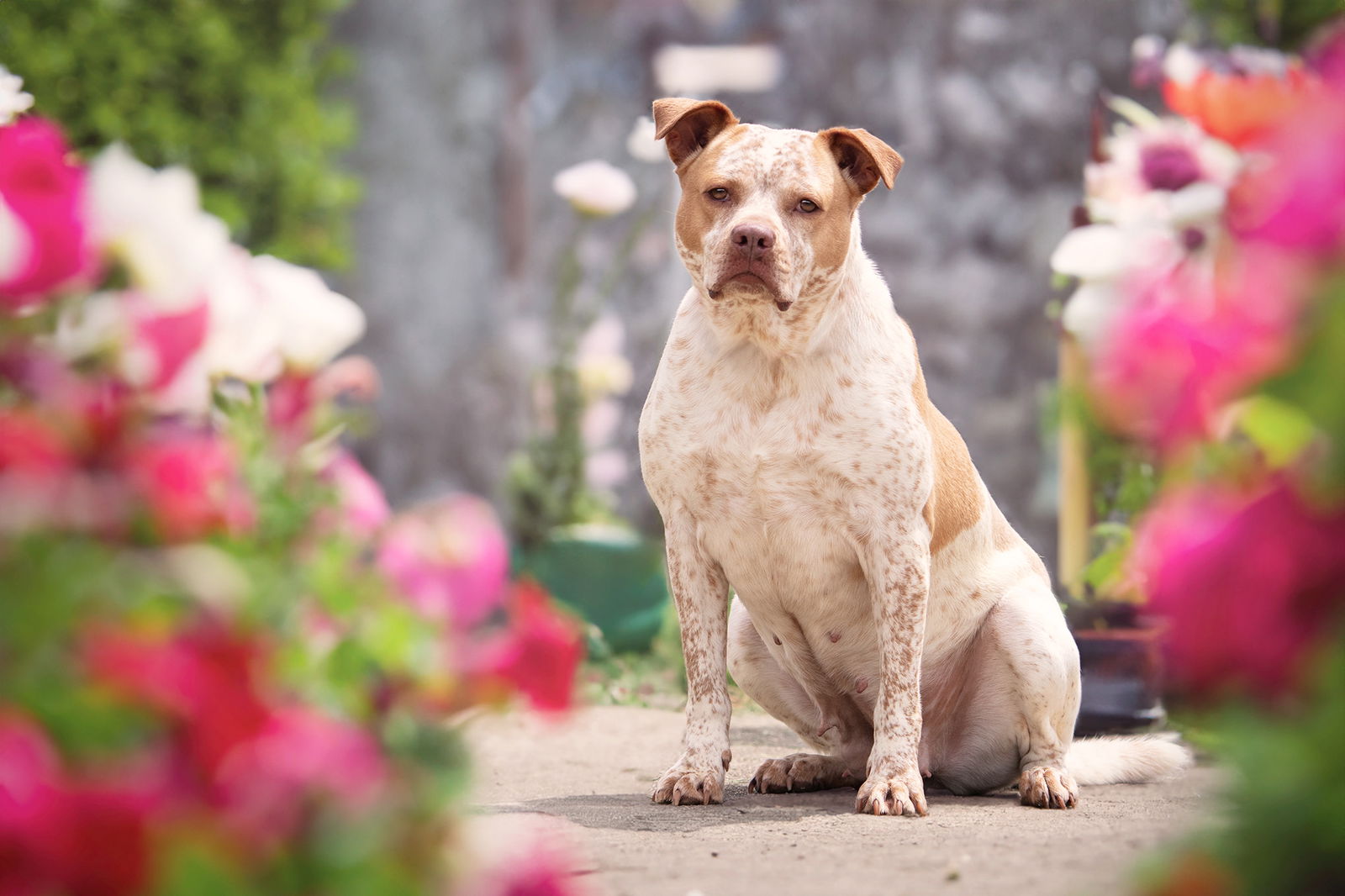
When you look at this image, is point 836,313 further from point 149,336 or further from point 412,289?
point 412,289

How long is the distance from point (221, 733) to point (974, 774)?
9.42 ft

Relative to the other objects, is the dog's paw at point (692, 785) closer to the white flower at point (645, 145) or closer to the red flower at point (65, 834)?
the red flower at point (65, 834)

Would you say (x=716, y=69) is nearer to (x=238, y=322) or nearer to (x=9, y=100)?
(x=9, y=100)

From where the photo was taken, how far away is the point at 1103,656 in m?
4.17

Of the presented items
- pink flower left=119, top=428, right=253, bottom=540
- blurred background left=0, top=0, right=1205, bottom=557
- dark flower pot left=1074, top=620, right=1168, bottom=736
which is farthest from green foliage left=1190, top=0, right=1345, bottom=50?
pink flower left=119, top=428, right=253, bottom=540

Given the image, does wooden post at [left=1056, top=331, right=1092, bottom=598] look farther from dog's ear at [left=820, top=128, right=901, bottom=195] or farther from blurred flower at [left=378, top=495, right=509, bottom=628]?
blurred flower at [left=378, top=495, right=509, bottom=628]

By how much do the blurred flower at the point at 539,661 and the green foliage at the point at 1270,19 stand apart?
4.71m

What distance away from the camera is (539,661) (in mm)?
1185

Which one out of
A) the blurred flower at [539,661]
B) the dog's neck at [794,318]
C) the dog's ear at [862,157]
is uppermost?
the dog's ear at [862,157]

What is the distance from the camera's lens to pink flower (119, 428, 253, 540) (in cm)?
108

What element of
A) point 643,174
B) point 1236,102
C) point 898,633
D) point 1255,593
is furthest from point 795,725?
point 643,174

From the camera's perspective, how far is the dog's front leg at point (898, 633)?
314 centimetres

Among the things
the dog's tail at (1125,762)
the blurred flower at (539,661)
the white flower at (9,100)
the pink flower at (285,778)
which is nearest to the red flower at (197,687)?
the pink flower at (285,778)

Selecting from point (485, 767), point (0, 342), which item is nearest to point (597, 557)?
point (485, 767)
